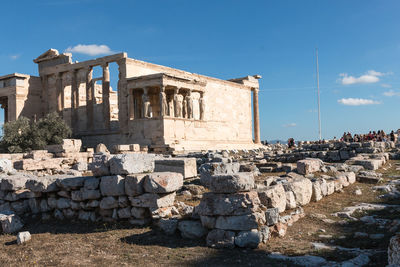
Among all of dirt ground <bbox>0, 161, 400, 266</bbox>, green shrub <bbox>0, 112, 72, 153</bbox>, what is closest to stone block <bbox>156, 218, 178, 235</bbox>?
dirt ground <bbox>0, 161, 400, 266</bbox>

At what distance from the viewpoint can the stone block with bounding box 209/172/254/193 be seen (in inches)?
235

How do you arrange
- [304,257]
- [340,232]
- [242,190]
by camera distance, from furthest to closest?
1. [340,232]
2. [242,190]
3. [304,257]

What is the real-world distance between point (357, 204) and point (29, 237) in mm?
6524

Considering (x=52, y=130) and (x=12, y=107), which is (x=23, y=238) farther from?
(x=12, y=107)

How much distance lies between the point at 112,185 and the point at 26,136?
1689cm

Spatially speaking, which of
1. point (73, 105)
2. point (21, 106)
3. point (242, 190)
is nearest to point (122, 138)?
point (73, 105)

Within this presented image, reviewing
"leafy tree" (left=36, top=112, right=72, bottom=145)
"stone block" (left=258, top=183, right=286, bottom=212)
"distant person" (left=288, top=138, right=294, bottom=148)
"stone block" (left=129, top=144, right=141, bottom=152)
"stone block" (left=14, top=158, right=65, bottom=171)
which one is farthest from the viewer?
"distant person" (left=288, top=138, right=294, bottom=148)

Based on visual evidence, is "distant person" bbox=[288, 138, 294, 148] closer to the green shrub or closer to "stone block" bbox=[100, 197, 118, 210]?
the green shrub

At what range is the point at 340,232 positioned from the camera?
642 centimetres

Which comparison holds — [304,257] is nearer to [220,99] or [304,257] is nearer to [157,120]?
[157,120]

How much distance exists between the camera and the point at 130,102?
81.7 feet

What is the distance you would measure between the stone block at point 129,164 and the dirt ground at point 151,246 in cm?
102

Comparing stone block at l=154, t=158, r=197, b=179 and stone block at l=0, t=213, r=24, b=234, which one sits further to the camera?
stone block at l=154, t=158, r=197, b=179

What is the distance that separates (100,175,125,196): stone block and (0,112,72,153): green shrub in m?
15.3
